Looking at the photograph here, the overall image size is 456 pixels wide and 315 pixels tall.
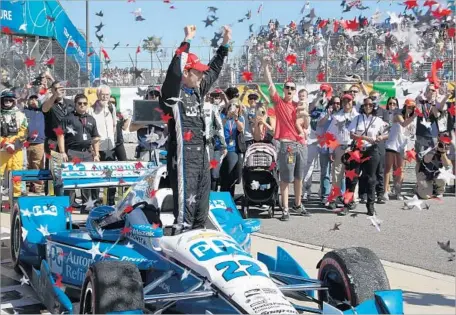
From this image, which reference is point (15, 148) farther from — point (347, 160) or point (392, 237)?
point (392, 237)

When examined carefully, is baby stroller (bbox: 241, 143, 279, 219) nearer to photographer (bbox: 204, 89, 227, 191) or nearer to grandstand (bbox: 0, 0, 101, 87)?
photographer (bbox: 204, 89, 227, 191)

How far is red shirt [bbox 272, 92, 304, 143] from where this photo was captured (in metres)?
9.92

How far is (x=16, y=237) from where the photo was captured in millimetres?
7176

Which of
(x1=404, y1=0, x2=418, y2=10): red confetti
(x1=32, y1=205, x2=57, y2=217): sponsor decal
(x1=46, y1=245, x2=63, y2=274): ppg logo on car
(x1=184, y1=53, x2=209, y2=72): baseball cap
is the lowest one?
(x1=46, y1=245, x2=63, y2=274): ppg logo on car

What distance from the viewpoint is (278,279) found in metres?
5.66

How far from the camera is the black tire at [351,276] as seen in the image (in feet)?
15.9

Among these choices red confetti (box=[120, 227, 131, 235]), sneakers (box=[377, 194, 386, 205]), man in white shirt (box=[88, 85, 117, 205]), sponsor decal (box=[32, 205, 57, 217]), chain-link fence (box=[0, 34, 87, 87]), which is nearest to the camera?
red confetti (box=[120, 227, 131, 235])

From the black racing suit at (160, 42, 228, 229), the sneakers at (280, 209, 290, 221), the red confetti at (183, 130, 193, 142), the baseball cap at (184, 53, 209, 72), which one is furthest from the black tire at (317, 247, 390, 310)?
the sneakers at (280, 209, 290, 221)

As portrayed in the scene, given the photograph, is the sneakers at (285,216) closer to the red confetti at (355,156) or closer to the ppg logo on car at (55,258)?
the red confetti at (355,156)

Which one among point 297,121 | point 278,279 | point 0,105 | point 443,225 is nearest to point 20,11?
point 0,105

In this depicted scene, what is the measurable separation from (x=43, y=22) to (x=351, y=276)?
71.9 feet

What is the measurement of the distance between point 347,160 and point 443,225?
175 cm

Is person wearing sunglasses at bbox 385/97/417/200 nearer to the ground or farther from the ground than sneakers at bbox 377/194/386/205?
farther from the ground

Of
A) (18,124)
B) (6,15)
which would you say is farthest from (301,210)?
(6,15)
